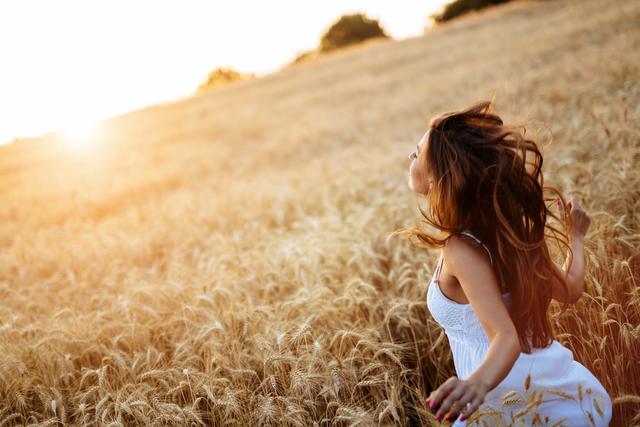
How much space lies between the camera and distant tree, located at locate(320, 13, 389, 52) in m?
38.2

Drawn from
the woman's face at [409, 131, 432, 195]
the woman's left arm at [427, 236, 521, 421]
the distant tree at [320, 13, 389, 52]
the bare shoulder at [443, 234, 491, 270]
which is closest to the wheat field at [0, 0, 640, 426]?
the woman's left arm at [427, 236, 521, 421]

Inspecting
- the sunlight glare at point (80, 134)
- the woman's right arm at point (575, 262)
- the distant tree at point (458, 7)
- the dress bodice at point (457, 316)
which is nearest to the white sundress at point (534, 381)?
the dress bodice at point (457, 316)

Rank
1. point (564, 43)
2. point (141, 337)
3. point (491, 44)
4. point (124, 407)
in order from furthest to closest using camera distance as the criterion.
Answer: point (491, 44) → point (564, 43) → point (141, 337) → point (124, 407)

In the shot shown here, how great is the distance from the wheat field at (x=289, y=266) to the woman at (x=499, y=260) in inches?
5.2

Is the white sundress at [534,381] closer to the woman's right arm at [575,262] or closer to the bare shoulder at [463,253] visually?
the bare shoulder at [463,253]

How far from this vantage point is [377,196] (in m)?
4.82

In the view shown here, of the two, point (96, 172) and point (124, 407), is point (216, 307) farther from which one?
point (96, 172)

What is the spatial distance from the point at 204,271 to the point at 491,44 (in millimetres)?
14021

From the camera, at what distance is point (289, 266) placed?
11.2 ft

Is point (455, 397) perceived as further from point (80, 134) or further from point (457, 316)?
point (80, 134)

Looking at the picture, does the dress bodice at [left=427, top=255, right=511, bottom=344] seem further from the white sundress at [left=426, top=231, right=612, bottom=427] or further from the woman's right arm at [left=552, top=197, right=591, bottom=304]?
the woman's right arm at [left=552, top=197, right=591, bottom=304]

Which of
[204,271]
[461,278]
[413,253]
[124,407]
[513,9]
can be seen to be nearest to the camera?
[461,278]

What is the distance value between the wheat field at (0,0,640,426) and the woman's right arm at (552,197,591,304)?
0.34 metres

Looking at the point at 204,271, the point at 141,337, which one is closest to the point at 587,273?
the point at 141,337
